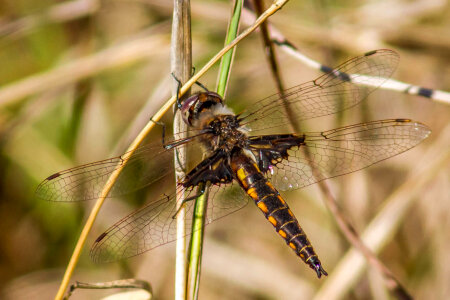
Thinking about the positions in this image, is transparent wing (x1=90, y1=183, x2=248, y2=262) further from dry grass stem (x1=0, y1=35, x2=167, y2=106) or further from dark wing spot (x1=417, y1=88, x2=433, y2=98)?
dry grass stem (x1=0, y1=35, x2=167, y2=106)

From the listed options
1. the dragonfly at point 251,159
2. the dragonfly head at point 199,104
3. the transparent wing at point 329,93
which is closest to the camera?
the dragonfly at point 251,159

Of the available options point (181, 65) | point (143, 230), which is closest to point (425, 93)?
point (181, 65)

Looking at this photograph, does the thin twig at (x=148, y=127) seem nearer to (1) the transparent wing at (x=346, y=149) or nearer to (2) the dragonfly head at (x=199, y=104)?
(2) the dragonfly head at (x=199, y=104)

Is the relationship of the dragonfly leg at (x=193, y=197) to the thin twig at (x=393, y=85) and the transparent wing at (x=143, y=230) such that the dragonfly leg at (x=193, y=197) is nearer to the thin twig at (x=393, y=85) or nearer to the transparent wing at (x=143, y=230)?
the transparent wing at (x=143, y=230)

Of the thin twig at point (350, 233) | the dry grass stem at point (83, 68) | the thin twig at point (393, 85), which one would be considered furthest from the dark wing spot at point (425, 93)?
the dry grass stem at point (83, 68)

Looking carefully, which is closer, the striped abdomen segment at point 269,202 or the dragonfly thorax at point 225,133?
the striped abdomen segment at point 269,202

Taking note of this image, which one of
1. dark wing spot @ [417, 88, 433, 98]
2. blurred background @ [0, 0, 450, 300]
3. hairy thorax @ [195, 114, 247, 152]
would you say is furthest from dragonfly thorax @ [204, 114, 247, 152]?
dark wing spot @ [417, 88, 433, 98]

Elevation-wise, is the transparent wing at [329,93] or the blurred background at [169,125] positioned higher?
the blurred background at [169,125]

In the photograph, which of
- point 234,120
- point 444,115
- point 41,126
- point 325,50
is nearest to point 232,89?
point 325,50

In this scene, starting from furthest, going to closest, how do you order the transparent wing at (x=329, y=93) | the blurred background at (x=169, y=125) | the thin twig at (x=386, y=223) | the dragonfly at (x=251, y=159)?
the blurred background at (x=169, y=125) < the thin twig at (x=386, y=223) < the transparent wing at (x=329, y=93) < the dragonfly at (x=251, y=159)

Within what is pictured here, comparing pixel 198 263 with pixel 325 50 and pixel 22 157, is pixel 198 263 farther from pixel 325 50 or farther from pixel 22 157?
pixel 22 157
